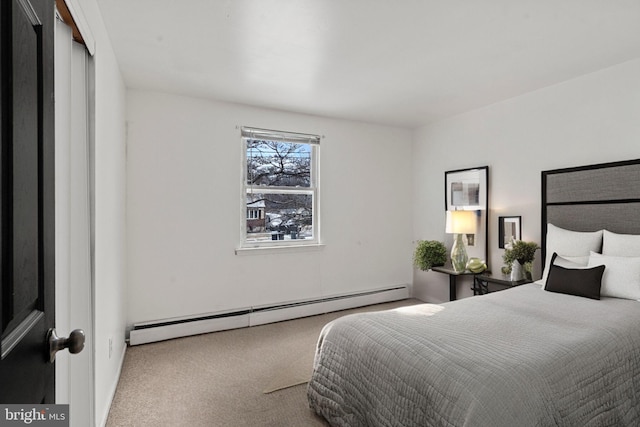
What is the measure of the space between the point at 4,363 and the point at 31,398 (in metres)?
0.19

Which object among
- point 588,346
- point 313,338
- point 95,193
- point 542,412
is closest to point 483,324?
point 588,346

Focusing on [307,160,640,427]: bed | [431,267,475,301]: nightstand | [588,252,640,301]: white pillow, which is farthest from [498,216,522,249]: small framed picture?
[588,252,640,301]: white pillow

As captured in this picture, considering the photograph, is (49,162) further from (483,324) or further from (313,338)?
(313,338)

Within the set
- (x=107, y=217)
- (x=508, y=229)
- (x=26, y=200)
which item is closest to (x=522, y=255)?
(x=508, y=229)

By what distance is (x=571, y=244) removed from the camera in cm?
311

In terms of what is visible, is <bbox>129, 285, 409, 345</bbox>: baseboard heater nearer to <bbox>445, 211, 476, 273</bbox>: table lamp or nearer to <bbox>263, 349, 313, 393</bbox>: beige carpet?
<bbox>263, 349, 313, 393</bbox>: beige carpet

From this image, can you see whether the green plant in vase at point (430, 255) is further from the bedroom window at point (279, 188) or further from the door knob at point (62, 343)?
the door knob at point (62, 343)

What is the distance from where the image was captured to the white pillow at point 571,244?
299 cm

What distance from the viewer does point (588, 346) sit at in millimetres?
1843

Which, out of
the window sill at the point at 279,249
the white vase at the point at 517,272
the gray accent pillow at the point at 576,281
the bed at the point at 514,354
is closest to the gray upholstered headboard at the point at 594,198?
the bed at the point at 514,354

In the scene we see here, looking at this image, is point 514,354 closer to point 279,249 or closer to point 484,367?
point 484,367

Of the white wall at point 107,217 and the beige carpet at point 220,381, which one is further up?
the white wall at point 107,217

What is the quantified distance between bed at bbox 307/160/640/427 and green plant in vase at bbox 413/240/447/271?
146 cm

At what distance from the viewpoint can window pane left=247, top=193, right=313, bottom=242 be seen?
166 inches
